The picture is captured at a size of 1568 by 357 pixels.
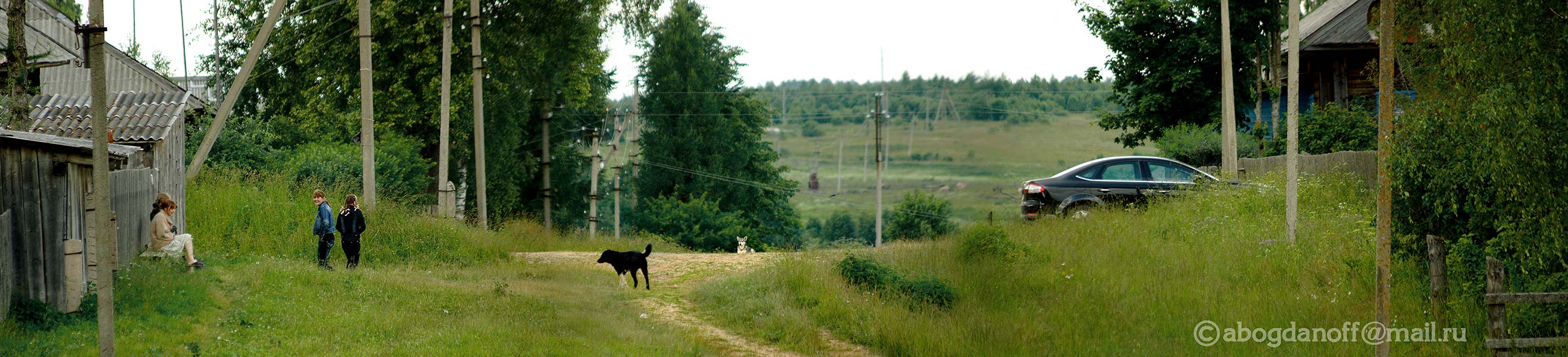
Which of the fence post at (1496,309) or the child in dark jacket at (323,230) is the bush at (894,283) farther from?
the child in dark jacket at (323,230)

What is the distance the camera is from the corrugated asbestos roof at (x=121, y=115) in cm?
1886

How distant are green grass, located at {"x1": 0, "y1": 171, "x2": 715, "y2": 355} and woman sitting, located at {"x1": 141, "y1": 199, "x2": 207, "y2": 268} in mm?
450

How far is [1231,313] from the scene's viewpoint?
12.5m

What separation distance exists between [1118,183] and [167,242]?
1557cm

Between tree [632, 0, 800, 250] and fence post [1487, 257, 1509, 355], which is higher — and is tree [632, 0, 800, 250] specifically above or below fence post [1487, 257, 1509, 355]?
above

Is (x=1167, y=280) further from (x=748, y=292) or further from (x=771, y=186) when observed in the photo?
(x=771, y=186)

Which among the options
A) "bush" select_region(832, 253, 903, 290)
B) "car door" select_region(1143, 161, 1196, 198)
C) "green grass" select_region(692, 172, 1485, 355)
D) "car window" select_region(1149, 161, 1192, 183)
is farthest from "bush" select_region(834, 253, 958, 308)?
"car window" select_region(1149, 161, 1192, 183)

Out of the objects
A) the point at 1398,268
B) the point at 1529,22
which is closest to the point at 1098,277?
the point at 1398,268

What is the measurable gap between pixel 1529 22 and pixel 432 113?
90.8 ft

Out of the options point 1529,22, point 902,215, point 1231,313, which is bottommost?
point 1231,313

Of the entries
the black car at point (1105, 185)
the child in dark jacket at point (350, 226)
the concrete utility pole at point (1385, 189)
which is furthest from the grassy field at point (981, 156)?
the black car at point (1105, 185)

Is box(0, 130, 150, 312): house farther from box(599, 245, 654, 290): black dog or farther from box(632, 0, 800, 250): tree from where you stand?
box(632, 0, 800, 250): tree

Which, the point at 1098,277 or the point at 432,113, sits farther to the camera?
the point at 432,113

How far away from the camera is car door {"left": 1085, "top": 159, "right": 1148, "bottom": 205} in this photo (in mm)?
19906
